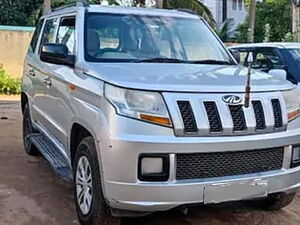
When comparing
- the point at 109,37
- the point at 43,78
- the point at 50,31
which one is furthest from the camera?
the point at 50,31

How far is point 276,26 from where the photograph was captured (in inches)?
1077

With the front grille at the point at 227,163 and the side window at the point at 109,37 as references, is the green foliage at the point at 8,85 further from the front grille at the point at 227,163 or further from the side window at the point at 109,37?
the front grille at the point at 227,163

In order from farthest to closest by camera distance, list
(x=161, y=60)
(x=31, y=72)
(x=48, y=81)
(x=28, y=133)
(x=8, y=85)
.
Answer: (x=8, y=85) → (x=28, y=133) → (x=31, y=72) → (x=48, y=81) → (x=161, y=60)

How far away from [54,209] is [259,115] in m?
2.17

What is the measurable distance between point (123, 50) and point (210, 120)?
60.2 inches

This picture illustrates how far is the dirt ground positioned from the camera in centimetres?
455

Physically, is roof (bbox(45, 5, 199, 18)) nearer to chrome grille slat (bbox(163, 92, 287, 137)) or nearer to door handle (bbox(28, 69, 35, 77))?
door handle (bbox(28, 69, 35, 77))

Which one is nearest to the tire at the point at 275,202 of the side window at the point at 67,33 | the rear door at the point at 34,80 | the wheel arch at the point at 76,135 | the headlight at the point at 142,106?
the headlight at the point at 142,106

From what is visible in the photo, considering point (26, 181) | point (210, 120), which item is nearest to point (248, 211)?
point (210, 120)

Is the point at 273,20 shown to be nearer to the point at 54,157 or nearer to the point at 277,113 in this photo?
the point at 54,157

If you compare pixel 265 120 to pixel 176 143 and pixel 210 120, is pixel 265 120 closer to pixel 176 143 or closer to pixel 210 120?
pixel 210 120

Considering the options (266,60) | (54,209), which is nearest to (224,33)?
(266,60)

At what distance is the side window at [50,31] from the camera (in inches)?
236

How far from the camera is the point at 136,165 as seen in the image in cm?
357
